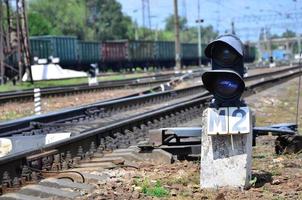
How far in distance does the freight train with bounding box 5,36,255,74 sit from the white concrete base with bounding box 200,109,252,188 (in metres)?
48.4

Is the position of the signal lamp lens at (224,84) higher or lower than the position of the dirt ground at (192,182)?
higher

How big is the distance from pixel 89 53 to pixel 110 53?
4979 millimetres

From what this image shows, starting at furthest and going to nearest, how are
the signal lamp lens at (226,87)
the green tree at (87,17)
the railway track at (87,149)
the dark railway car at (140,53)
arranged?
the green tree at (87,17) → the dark railway car at (140,53) → the railway track at (87,149) → the signal lamp lens at (226,87)

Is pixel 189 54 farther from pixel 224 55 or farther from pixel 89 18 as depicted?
pixel 224 55

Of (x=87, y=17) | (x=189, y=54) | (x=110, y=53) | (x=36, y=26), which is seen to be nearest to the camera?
(x=110, y=53)

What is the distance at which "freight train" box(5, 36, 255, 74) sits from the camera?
58.8m

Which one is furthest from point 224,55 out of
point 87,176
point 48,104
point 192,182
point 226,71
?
point 48,104

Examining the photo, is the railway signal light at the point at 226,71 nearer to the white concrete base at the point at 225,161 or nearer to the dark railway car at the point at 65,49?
the white concrete base at the point at 225,161

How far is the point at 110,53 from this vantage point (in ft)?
235

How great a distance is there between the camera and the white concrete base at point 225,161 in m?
6.28

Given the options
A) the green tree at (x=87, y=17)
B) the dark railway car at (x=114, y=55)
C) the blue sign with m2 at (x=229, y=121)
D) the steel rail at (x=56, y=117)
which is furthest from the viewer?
the green tree at (x=87, y=17)

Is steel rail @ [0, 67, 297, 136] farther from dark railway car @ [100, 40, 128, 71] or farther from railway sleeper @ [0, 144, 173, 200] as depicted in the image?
dark railway car @ [100, 40, 128, 71]

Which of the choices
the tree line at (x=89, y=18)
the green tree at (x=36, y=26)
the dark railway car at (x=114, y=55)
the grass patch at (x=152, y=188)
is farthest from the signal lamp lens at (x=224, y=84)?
the tree line at (x=89, y=18)

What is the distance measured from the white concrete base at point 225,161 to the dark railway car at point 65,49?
2109 inches
